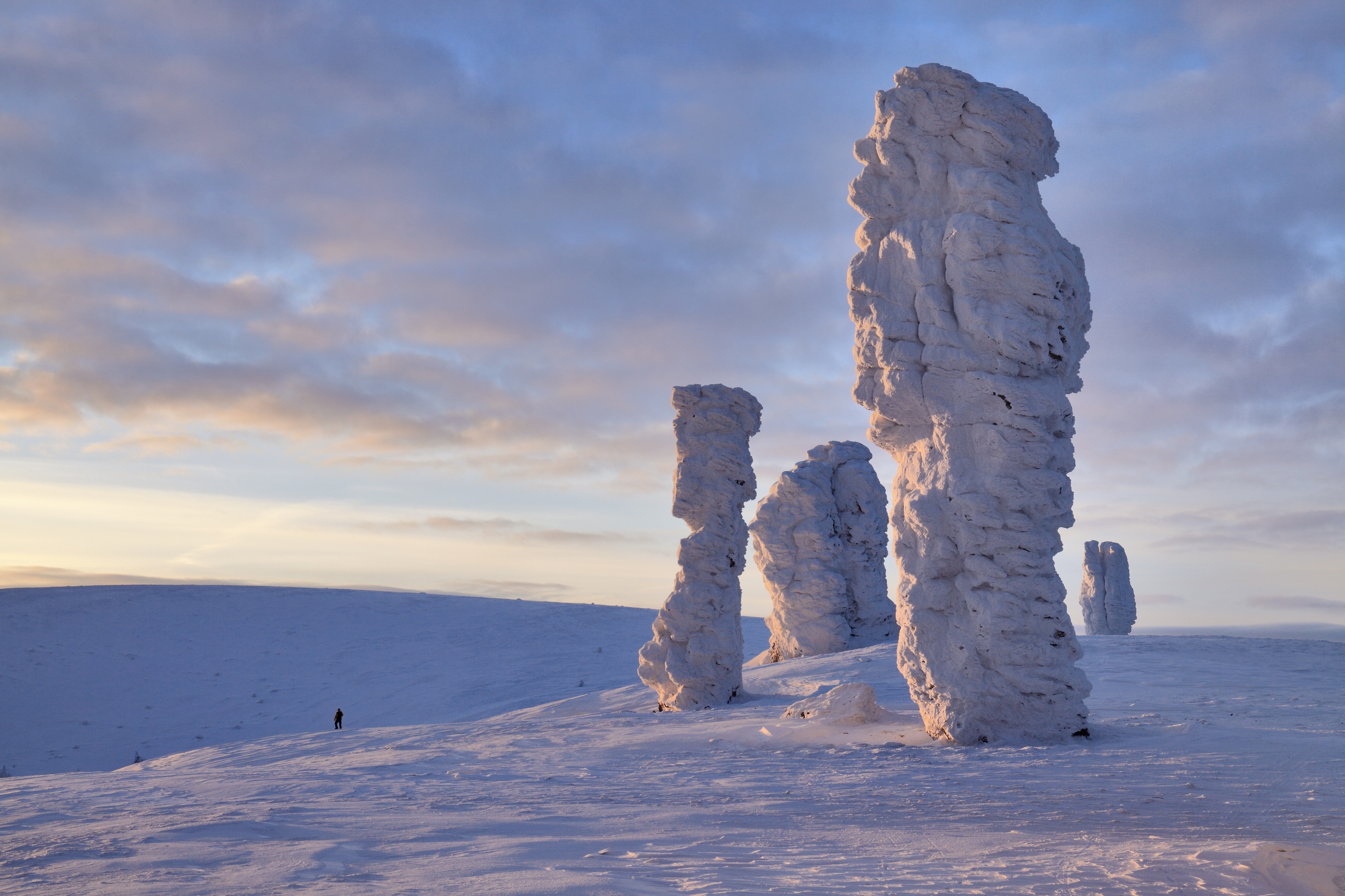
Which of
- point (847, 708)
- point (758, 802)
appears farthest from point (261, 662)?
point (758, 802)

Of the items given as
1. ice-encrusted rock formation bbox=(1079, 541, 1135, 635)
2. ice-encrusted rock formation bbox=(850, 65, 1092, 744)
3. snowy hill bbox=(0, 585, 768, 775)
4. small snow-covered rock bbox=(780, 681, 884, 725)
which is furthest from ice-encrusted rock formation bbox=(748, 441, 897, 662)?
ice-encrusted rock formation bbox=(1079, 541, 1135, 635)

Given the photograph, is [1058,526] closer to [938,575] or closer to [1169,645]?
[938,575]

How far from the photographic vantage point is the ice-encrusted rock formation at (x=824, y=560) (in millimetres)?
23516

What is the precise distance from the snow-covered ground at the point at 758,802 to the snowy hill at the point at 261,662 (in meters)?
11.4

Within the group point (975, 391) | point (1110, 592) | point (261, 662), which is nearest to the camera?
point (975, 391)

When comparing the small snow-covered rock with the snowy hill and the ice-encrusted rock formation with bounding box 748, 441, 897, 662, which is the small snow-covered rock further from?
the snowy hill

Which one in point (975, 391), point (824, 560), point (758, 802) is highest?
point (975, 391)

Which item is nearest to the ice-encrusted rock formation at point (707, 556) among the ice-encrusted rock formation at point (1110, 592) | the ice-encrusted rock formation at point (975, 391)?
the ice-encrusted rock formation at point (975, 391)

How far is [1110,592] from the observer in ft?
A: 107

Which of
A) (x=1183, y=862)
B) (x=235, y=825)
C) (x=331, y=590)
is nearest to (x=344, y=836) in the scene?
(x=235, y=825)

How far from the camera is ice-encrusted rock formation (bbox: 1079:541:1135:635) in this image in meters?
32.5

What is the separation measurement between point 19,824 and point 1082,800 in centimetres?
904

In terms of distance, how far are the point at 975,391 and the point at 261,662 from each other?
33151 millimetres

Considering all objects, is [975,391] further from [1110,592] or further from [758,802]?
[1110,592]
